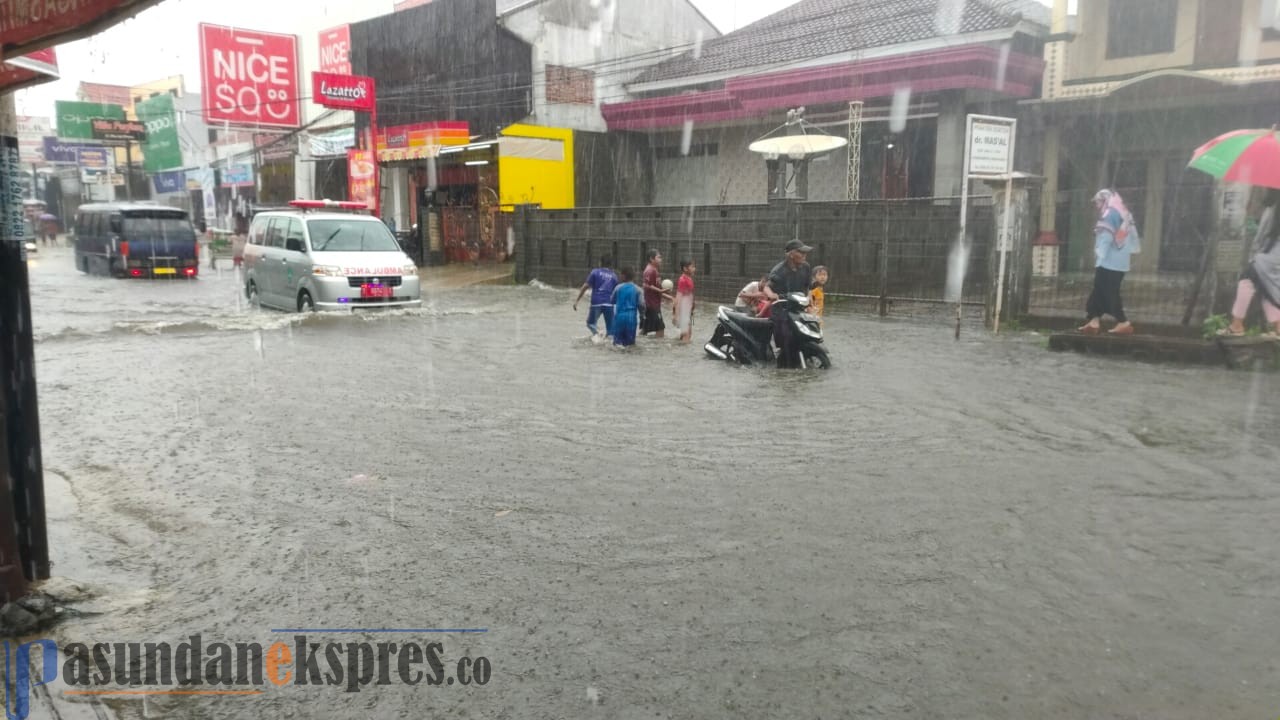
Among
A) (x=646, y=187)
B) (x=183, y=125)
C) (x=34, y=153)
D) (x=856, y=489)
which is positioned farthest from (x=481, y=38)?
(x=34, y=153)

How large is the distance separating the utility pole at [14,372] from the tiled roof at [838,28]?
1910 cm

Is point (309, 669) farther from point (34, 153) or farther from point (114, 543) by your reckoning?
point (34, 153)

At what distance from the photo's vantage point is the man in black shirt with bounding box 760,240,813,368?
413 inches

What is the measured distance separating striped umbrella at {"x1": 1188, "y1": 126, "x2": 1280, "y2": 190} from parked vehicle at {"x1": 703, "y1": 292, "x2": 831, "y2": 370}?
4.56 meters

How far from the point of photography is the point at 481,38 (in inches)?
1082

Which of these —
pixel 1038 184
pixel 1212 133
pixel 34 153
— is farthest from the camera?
pixel 34 153

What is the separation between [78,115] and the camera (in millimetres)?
52531

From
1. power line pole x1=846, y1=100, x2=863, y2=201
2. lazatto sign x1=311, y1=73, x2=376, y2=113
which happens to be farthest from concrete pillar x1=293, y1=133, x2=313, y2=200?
power line pole x1=846, y1=100, x2=863, y2=201

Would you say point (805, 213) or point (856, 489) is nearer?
point (856, 489)

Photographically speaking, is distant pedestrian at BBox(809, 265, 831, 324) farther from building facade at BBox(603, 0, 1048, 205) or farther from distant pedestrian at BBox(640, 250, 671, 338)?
building facade at BBox(603, 0, 1048, 205)

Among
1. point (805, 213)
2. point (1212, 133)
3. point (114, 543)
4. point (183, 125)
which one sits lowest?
point (114, 543)

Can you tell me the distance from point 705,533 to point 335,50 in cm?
3652

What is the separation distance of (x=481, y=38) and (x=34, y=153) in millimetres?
65012

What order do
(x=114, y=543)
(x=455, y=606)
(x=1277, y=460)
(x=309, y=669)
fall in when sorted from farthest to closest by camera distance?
(x=1277, y=460) < (x=114, y=543) < (x=455, y=606) < (x=309, y=669)
